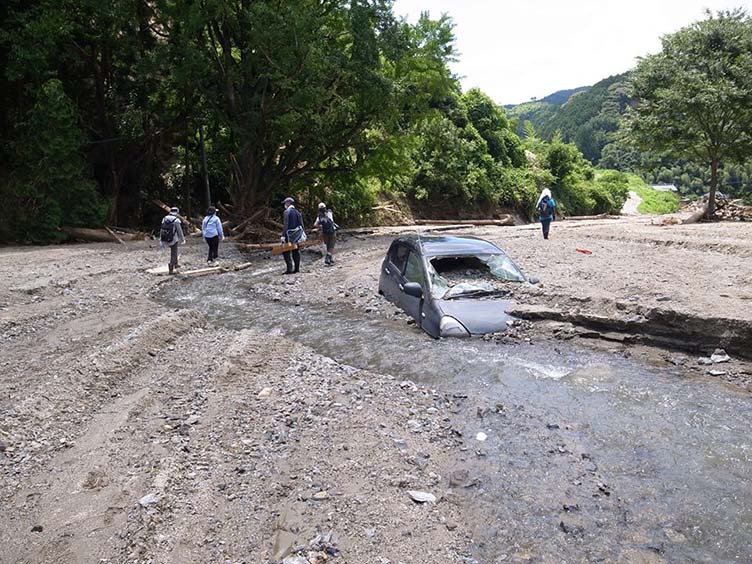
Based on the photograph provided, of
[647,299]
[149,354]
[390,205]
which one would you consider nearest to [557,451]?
[647,299]

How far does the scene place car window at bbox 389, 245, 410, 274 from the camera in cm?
966

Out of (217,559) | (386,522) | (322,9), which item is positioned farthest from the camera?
(322,9)

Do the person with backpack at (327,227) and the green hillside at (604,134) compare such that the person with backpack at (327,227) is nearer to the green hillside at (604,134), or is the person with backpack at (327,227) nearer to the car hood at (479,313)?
the car hood at (479,313)

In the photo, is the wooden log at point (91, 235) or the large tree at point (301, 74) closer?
the large tree at point (301, 74)

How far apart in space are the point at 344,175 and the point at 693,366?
848 inches

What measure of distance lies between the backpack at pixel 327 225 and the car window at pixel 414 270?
6973 mm

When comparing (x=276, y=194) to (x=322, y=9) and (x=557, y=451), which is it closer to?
(x=322, y=9)

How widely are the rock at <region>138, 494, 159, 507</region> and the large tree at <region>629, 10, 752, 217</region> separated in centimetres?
2516

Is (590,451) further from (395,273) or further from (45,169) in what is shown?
(45,169)

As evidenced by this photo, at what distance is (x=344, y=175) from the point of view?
26.5 m

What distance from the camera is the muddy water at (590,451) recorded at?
3537 millimetres

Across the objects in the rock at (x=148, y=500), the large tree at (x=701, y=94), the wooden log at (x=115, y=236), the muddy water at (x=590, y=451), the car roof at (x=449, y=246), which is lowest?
the muddy water at (x=590, y=451)

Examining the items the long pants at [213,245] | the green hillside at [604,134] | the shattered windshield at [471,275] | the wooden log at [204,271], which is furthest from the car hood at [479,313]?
the green hillside at [604,134]

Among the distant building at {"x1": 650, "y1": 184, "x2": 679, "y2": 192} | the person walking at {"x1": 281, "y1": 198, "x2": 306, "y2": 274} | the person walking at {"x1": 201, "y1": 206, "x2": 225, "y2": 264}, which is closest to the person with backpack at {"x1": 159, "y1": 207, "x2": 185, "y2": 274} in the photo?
the person walking at {"x1": 201, "y1": 206, "x2": 225, "y2": 264}
